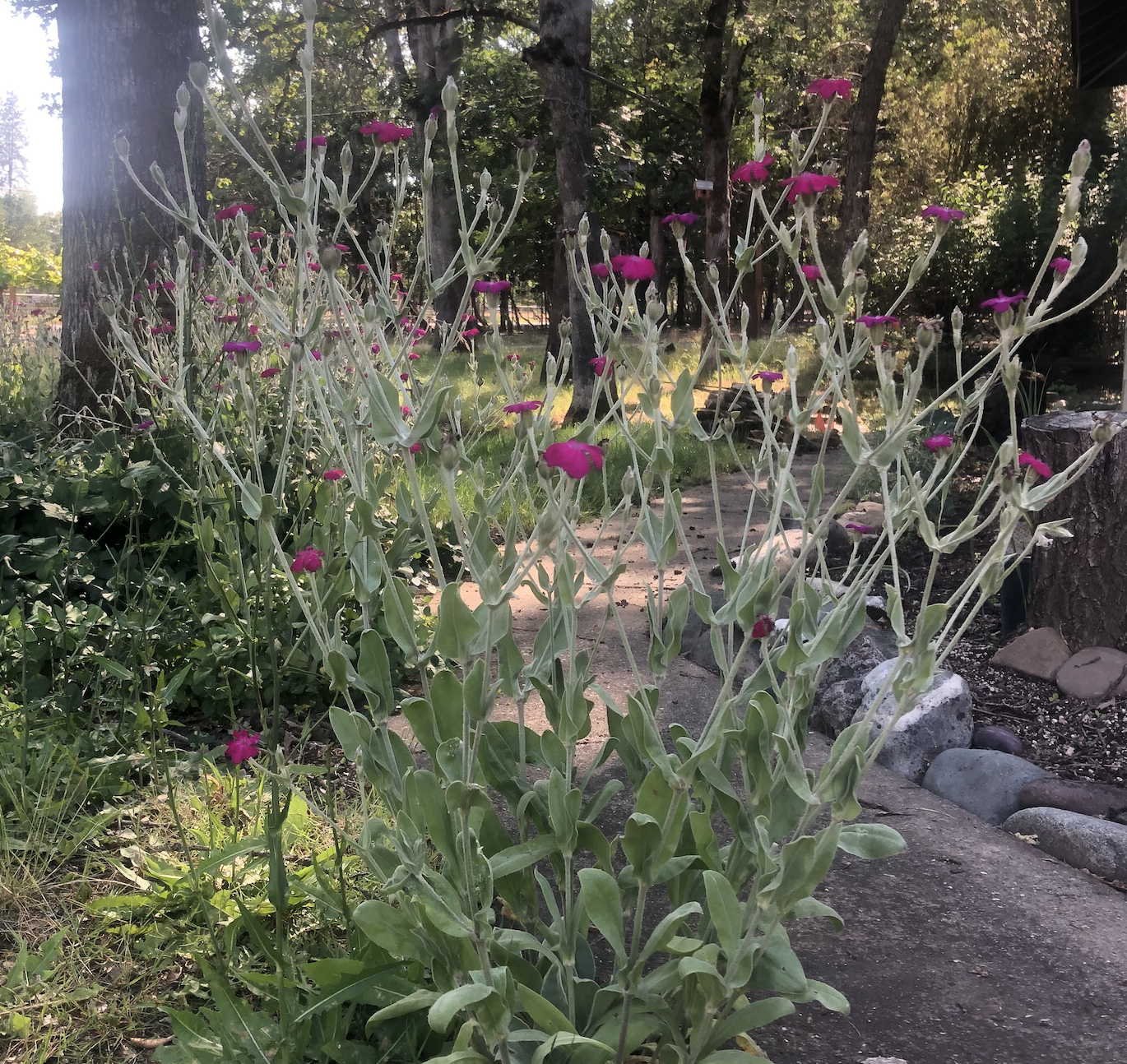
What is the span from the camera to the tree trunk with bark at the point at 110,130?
5379mm

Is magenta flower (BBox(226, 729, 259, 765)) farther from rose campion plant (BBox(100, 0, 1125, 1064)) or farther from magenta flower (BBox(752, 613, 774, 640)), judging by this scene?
magenta flower (BBox(752, 613, 774, 640))

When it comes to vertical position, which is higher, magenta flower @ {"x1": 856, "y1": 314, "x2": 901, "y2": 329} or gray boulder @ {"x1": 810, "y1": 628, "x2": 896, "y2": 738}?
magenta flower @ {"x1": 856, "y1": 314, "x2": 901, "y2": 329}

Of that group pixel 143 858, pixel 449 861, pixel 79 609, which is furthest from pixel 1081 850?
pixel 79 609

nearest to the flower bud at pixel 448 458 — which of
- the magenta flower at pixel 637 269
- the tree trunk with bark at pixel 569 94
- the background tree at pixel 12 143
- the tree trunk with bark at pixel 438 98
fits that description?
the magenta flower at pixel 637 269

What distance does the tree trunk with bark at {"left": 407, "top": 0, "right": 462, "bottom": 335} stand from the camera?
10.8m

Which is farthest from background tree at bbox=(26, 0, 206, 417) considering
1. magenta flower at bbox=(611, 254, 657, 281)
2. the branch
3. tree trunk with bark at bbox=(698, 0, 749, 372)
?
tree trunk with bark at bbox=(698, 0, 749, 372)

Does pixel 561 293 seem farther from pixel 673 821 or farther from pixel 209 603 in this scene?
pixel 673 821

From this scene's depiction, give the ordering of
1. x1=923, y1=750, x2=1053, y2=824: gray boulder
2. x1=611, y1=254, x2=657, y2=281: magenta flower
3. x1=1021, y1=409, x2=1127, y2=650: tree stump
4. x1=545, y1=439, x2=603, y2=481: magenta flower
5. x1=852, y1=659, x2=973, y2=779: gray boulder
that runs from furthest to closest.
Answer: x1=1021, y1=409, x2=1127, y2=650: tree stump, x1=852, y1=659, x2=973, y2=779: gray boulder, x1=923, y1=750, x2=1053, y2=824: gray boulder, x1=611, y1=254, x2=657, y2=281: magenta flower, x1=545, y1=439, x2=603, y2=481: magenta flower

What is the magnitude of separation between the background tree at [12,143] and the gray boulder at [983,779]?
108 m

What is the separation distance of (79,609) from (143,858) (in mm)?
1148

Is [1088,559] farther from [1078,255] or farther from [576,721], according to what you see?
[576,721]

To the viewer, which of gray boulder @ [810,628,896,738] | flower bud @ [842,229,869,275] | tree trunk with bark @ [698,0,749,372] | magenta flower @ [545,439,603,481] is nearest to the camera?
magenta flower @ [545,439,603,481]

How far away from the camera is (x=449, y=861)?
60.2 inches

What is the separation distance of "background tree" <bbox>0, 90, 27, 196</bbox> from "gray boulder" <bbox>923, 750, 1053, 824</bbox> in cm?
10806
